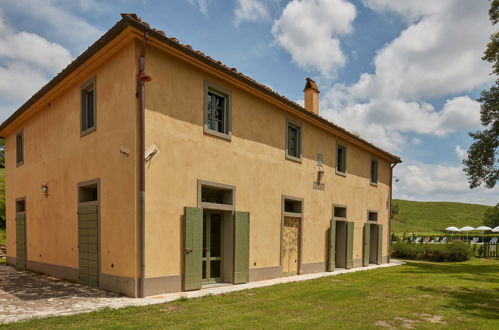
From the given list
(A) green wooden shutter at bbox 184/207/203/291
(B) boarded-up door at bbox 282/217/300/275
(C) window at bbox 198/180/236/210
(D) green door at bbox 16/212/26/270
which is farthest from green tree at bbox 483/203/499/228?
(D) green door at bbox 16/212/26/270

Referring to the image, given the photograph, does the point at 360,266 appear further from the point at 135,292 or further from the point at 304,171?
the point at 135,292

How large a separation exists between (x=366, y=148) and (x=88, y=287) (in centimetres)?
1329

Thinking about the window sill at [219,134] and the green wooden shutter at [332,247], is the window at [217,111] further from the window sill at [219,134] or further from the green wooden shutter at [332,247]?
the green wooden shutter at [332,247]

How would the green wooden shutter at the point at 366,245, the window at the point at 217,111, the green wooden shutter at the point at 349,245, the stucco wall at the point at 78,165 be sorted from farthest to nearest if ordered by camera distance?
the green wooden shutter at the point at 366,245 < the green wooden shutter at the point at 349,245 < the window at the point at 217,111 < the stucco wall at the point at 78,165

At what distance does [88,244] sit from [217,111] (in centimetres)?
477

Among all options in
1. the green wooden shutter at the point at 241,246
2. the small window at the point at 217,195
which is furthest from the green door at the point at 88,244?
the green wooden shutter at the point at 241,246

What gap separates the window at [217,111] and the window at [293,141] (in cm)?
321

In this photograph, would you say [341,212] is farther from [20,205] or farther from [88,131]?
[20,205]

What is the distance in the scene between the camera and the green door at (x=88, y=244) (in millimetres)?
8703

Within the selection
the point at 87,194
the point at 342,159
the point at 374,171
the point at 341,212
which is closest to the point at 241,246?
the point at 87,194

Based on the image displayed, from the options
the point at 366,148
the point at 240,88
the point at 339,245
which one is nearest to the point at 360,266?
the point at 339,245

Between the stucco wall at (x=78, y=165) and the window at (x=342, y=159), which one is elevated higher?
Result: the window at (x=342, y=159)

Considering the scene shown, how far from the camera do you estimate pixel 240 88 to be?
10336mm

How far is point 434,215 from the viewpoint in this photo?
238 feet
